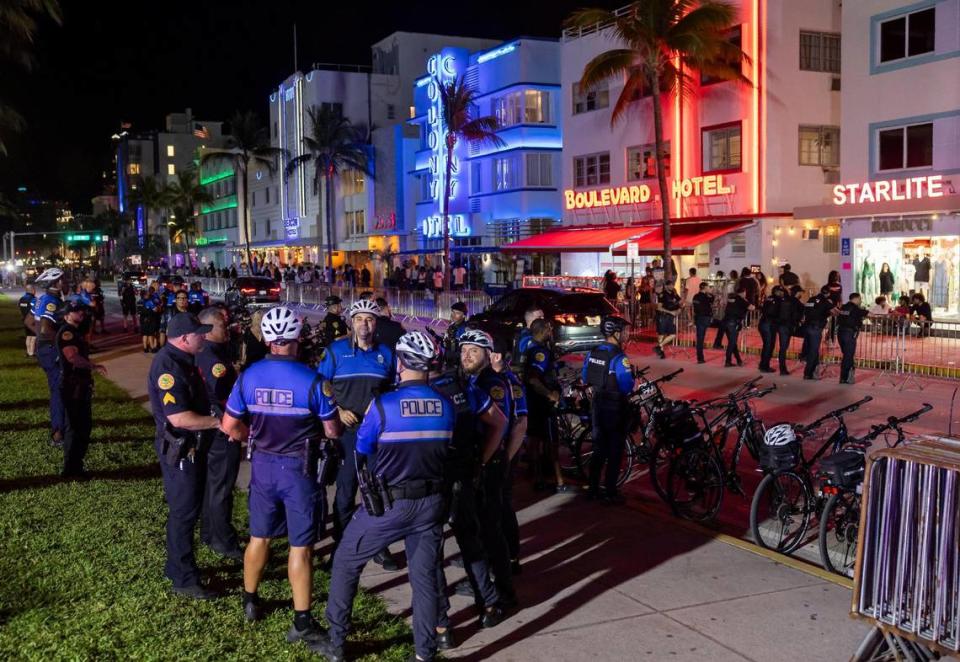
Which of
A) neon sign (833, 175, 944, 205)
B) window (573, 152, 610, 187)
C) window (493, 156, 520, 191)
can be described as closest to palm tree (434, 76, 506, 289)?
window (493, 156, 520, 191)

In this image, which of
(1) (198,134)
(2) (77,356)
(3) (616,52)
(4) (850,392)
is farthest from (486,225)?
(1) (198,134)

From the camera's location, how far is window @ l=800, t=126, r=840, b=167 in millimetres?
29141

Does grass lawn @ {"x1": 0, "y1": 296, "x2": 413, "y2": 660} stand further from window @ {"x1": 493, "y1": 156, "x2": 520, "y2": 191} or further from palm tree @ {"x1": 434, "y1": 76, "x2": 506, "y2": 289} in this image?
window @ {"x1": 493, "y1": 156, "x2": 520, "y2": 191}

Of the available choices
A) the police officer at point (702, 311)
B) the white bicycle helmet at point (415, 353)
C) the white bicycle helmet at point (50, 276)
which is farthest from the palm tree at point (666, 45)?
the white bicycle helmet at point (415, 353)

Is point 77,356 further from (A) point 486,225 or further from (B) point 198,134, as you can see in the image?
(B) point 198,134

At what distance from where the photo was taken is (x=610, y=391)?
27.2 feet

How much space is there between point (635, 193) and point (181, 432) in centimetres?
2825

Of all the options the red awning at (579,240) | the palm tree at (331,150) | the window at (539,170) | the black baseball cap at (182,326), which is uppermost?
the palm tree at (331,150)

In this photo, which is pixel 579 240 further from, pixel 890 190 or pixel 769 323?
pixel 769 323

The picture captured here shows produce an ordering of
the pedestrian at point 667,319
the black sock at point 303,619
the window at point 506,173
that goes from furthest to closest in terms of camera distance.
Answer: the window at point 506,173, the pedestrian at point 667,319, the black sock at point 303,619

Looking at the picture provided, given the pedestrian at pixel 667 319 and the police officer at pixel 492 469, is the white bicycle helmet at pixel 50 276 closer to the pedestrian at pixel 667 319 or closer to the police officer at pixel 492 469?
the police officer at pixel 492 469

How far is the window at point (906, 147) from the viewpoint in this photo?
78.5 ft

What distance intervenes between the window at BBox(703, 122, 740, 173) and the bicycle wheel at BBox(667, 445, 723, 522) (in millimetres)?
22750

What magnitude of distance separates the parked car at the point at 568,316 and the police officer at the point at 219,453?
448 inches
